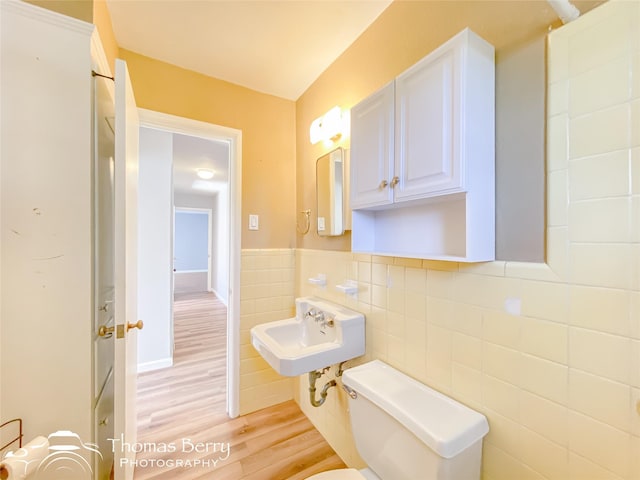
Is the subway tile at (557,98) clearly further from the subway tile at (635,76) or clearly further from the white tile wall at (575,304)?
the subway tile at (635,76)

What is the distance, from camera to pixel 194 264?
6.93 metres

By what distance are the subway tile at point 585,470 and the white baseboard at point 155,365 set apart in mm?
3039

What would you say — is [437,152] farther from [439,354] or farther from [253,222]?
[253,222]

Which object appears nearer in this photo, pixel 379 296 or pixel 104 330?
pixel 104 330

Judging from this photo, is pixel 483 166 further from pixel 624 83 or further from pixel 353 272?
pixel 353 272

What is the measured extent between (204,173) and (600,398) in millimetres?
4641

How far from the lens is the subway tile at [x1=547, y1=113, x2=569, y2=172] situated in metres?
0.70

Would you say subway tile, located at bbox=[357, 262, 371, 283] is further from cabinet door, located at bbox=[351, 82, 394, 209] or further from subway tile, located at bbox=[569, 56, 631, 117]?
subway tile, located at bbox=[569, 56, 631, 117]

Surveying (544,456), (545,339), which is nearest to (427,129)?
(545,339)

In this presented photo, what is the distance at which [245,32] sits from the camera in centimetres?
146

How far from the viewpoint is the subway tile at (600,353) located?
60cm

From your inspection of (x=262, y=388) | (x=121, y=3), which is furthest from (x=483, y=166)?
(x=262, y=388)

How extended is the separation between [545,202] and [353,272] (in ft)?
3.01

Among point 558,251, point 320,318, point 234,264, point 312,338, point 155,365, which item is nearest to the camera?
point 558,251
